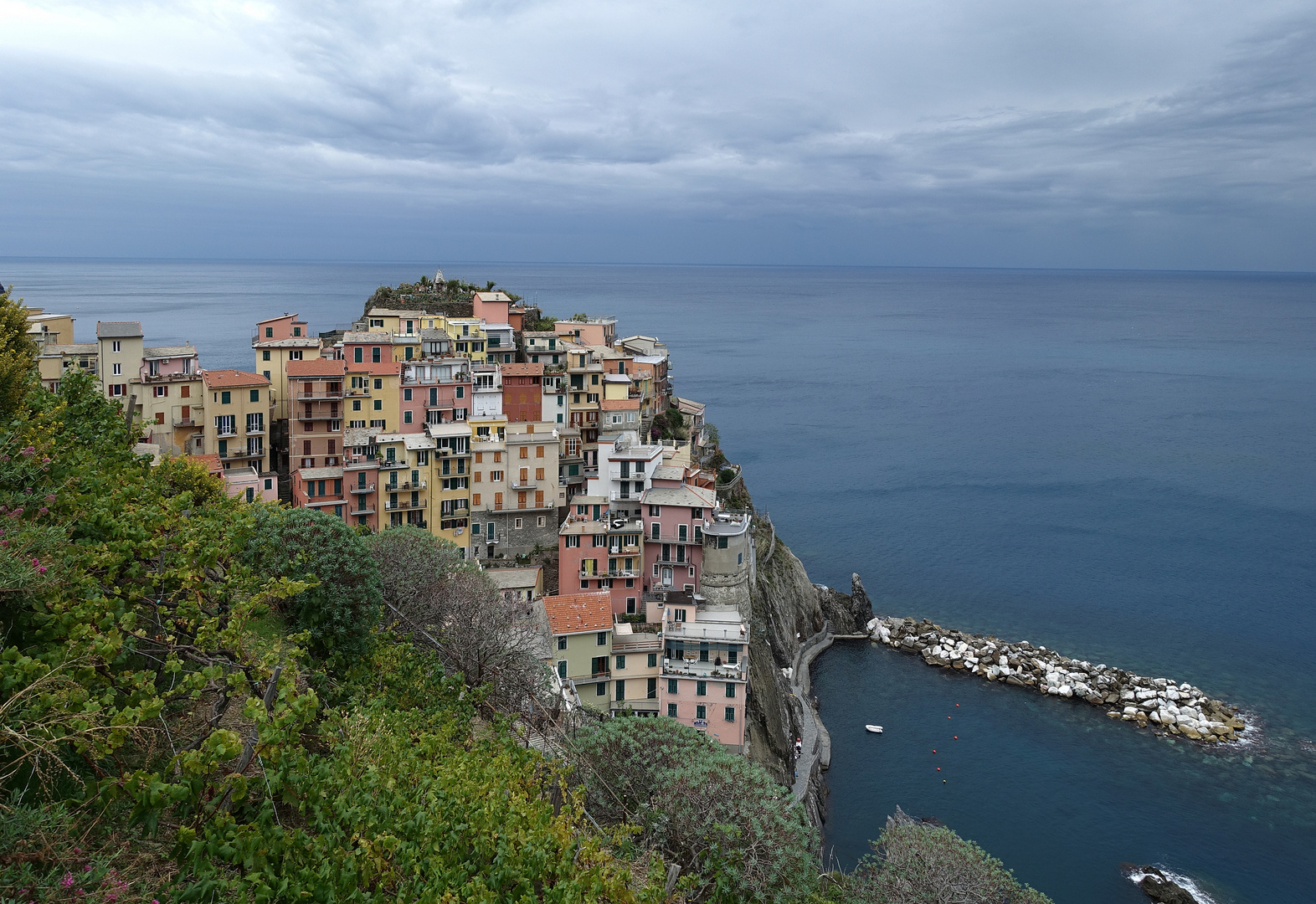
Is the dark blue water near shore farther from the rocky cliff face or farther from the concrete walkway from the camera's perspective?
the rocky cliff face

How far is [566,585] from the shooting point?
1435 inches

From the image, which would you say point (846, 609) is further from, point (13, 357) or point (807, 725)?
point (13, 357)

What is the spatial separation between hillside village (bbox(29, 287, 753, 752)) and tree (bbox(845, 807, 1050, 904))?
10.5 metres

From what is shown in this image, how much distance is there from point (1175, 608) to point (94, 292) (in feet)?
636

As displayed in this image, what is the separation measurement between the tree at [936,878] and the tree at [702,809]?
4364 millimetres

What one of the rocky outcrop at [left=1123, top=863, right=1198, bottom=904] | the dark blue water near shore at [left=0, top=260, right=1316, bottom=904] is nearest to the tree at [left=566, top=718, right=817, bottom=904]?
the dark blue water near shore at [left=0, top=260, right=1316, bottom=904]

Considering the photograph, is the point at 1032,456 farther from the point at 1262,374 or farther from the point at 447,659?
the point at 447,659

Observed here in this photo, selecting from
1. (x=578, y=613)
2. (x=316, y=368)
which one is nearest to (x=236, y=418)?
(x=316, y=368)

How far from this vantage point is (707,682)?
31.9 meters

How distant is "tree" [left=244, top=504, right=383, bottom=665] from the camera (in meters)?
16.2

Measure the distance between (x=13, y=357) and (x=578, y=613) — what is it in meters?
18.6

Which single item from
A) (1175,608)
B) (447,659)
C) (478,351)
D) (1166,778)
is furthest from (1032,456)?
(447,659)

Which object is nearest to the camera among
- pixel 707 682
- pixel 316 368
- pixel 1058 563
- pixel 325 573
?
pixel 325 573

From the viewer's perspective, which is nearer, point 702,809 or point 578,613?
point 702,809
